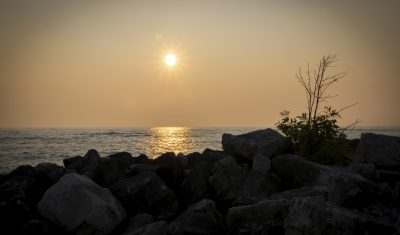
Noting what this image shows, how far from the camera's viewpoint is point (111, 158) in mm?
12766

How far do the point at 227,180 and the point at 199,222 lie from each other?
7.65ft

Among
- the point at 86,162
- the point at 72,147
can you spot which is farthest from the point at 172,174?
the point at 72,147

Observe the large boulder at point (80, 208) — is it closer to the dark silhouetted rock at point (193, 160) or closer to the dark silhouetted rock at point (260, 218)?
the dark silhouetted rock at point (260, 218)

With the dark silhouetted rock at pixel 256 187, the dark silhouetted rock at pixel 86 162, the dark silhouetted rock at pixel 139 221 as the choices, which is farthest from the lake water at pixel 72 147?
the dark silhouetted rock at pixel 256 187

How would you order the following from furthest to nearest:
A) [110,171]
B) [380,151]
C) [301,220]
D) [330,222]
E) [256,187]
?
[380,151]
[110,171]
[256,187]
[301,220]
[330,222]

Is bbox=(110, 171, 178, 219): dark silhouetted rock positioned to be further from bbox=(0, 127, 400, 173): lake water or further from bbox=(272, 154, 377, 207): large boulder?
bbox=(0, 127, 400, 173): lake water

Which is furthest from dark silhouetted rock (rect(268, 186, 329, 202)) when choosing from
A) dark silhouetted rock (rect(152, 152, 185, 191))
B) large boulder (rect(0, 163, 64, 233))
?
large boulder (rect(0, 163, 64, 233))

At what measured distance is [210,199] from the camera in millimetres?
10719

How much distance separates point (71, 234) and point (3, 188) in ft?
12.1

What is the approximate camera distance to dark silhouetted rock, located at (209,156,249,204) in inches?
418

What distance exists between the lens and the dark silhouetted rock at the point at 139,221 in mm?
9501

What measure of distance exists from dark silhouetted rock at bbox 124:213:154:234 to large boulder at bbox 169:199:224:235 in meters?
0.83

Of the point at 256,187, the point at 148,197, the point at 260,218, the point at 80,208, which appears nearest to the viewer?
the point at 260,218

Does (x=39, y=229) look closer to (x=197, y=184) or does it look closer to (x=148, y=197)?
(x=148, y=197)
